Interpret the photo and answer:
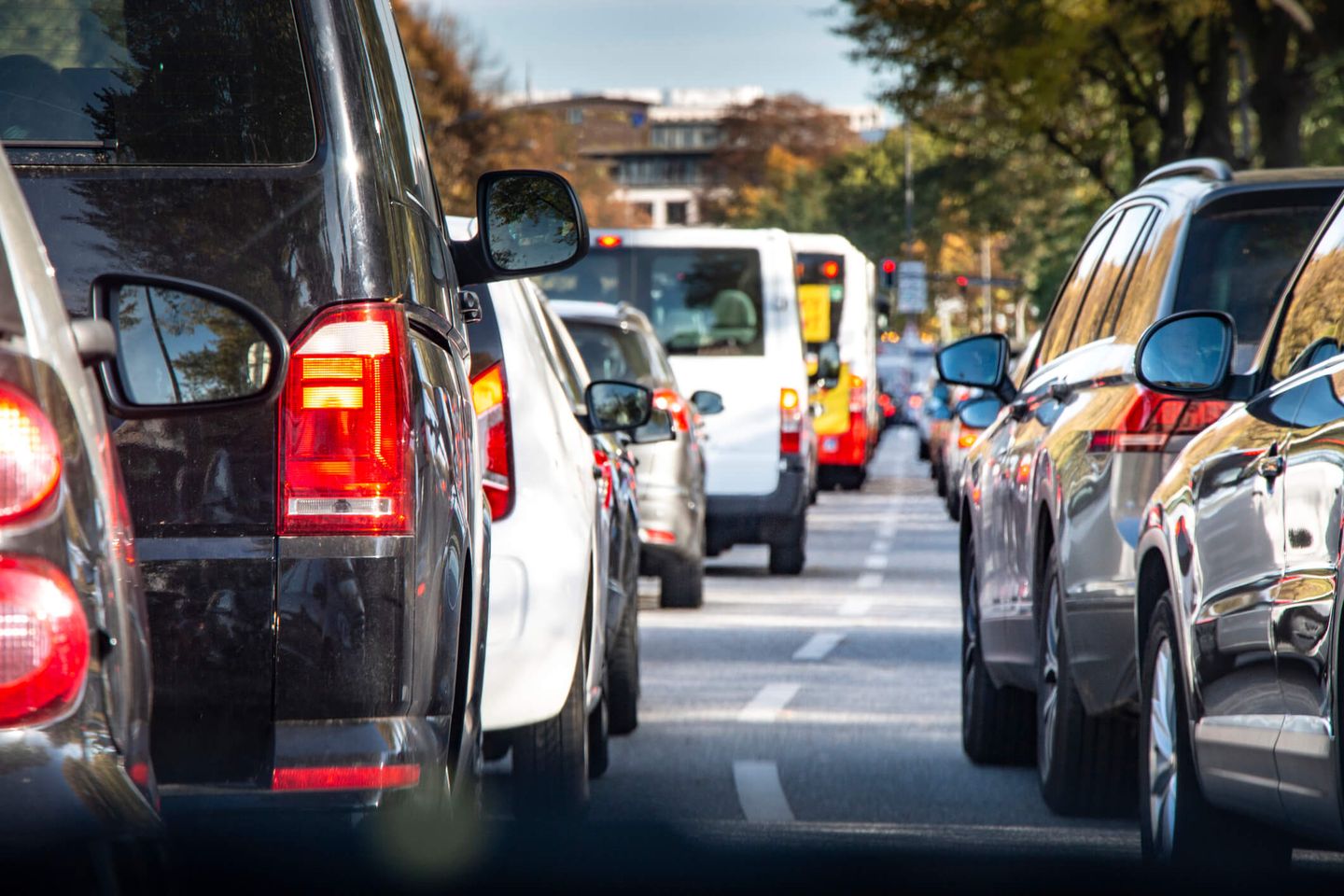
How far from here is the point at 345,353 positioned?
4324 millimetres

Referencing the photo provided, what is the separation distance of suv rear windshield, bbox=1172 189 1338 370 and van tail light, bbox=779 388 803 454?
37.9ft

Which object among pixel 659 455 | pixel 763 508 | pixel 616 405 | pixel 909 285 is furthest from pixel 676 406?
pixel 909 285

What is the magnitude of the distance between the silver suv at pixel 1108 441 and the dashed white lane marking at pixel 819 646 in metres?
4.06

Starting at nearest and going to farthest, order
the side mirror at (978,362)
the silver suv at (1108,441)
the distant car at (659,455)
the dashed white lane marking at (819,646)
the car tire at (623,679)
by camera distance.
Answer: the silver suv at (1108,441), the side mirror at (978,362), the car tire at (623,679), the dashed white lane marking at (819,646), the distant car at (659,455)

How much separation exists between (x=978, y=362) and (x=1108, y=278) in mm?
1228

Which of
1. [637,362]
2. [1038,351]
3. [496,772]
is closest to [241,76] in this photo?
[496,772]

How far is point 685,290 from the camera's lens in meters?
20.8

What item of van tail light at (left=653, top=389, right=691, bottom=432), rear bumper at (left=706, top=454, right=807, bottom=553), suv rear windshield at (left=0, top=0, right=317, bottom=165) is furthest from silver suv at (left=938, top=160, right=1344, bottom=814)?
rear bumper at (left=706, top=454, right=807, bottom=553)

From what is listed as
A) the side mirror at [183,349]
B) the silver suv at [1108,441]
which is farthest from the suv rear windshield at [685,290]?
the side mirror at [183,349]

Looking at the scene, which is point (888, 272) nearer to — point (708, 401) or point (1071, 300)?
point (708, 401)

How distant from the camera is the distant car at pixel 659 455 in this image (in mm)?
14211

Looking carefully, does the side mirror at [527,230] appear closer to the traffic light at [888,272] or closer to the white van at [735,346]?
the white van at [735,346]

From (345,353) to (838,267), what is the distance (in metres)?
30.8

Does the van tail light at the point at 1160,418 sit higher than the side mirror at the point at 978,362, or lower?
lower
